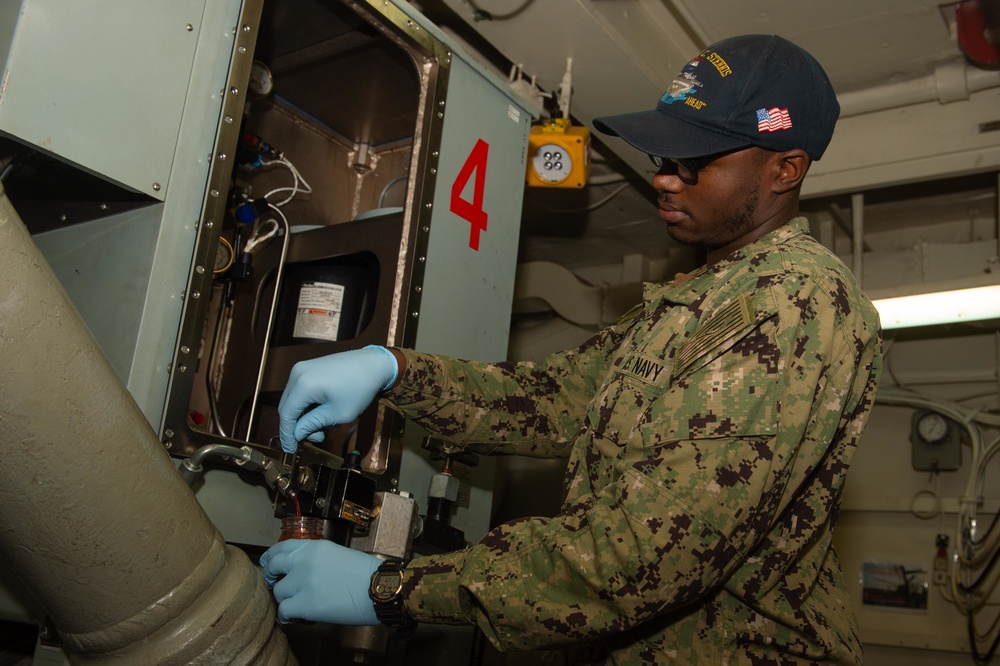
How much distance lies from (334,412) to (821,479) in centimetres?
89

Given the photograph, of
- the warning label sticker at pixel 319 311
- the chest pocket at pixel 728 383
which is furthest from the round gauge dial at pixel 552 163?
the chest pocket at pixel 728 383

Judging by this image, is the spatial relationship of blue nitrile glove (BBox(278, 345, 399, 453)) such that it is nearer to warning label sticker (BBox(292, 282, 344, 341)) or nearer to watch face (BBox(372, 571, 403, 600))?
watch face (BBox(372, 571, 403, 600))

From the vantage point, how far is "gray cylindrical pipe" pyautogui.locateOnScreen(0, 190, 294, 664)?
3.30ft

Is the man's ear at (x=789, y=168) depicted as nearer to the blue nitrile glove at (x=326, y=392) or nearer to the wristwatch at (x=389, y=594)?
the blue nitrile glove at (x=326, y=392)

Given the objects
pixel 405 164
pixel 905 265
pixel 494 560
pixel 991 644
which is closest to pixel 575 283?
pixel 905 265

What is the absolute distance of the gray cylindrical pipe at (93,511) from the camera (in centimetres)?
100

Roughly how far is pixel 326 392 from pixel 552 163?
56.4 inches

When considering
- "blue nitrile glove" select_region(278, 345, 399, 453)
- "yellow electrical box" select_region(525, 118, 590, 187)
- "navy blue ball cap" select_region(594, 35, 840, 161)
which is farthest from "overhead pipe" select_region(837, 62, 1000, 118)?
"blue nitrile glove" select_region(278, 345, 399, 453)

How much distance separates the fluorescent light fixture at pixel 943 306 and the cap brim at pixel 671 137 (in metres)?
2.08

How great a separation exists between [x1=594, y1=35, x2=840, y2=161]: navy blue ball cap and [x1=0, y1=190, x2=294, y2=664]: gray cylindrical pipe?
1.00 metres

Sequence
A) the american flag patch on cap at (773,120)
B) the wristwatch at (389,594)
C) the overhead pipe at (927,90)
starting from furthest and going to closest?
the overhead pipe at (927,90)
the american flag patch on cap at (773,120)
the wristwatch at (389,594)

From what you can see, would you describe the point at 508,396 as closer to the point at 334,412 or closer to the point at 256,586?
the point at 334,412

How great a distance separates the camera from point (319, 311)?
220 cm

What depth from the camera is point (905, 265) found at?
4.39 m
